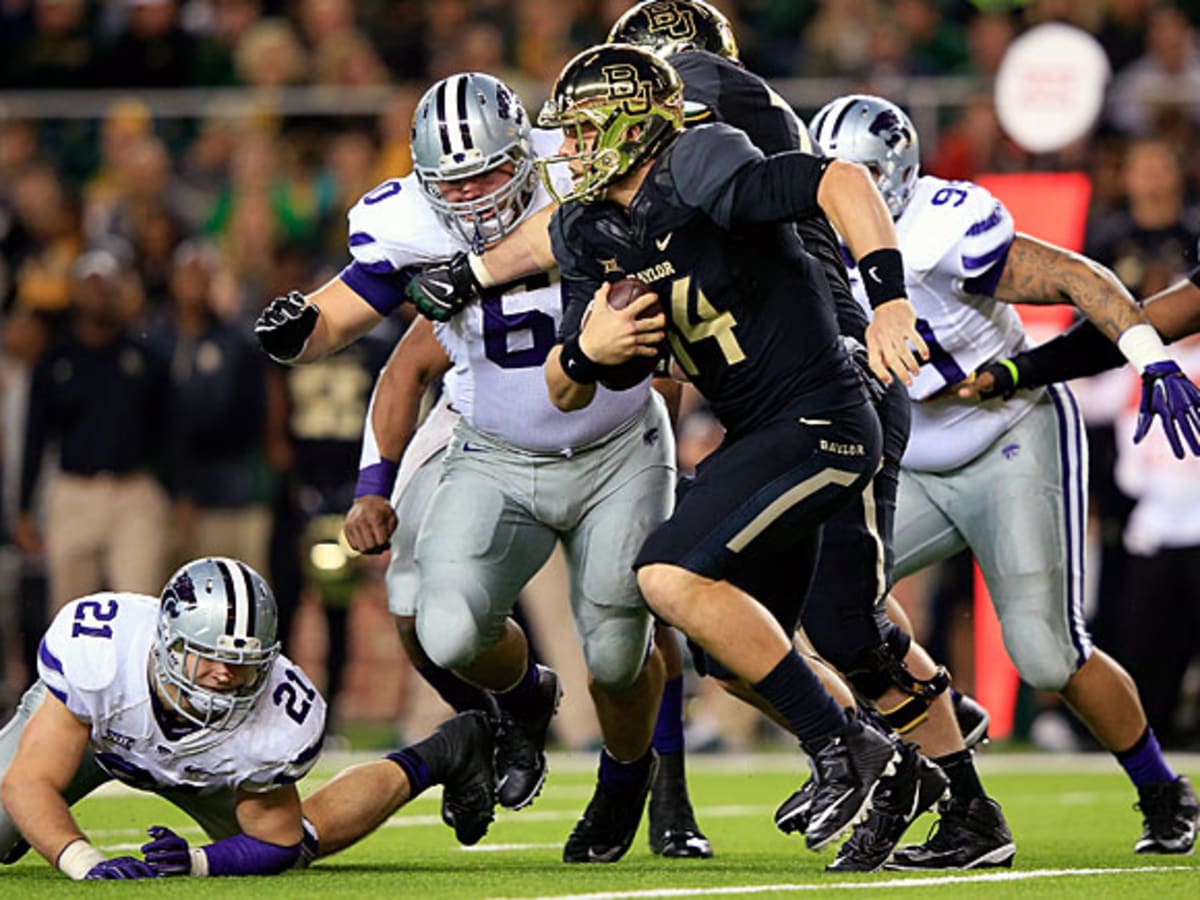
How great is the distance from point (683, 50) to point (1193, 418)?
145 cm

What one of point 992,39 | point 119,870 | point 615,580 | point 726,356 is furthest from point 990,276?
point 992,39

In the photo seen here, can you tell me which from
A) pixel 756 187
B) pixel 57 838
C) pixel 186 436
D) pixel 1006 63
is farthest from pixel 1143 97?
pixel 57 838

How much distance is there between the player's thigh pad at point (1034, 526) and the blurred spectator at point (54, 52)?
6.97 meters

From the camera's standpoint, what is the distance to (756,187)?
15.2 ft

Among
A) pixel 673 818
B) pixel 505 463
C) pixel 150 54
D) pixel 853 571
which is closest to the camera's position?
pixel 853 571

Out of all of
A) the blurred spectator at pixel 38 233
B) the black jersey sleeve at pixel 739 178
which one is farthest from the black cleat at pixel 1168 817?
the blurred spectator at pixel 38 233

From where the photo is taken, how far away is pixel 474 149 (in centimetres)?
539

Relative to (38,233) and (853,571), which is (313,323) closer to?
Result: (853,571)

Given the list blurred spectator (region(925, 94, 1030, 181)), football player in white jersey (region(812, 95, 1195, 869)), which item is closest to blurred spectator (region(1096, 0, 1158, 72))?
blurred spectator (region(925, 94, 1030, 181))

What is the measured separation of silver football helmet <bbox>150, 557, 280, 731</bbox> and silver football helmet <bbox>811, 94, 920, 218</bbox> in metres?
1.81

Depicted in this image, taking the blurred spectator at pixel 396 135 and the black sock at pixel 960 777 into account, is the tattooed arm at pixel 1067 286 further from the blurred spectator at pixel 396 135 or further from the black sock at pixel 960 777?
the blurred spectator at pixel 396 135

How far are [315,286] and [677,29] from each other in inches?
183

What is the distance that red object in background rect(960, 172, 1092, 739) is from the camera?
30.1ft

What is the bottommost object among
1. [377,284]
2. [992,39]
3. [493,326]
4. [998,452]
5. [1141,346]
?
[998,452]
